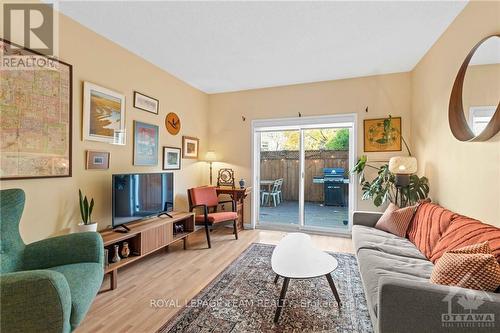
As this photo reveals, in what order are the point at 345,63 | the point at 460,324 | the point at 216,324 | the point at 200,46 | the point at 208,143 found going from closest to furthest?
the point at 460,324
the point at 216,324
the point at 200,46
the point at 345,63
the point at 208,143

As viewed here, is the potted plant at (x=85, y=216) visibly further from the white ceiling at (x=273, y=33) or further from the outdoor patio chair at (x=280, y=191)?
the outdoor patio chair at (x=280, y=191)

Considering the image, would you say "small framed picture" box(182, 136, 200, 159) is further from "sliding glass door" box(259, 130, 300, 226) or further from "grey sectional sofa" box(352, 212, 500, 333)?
"grey sectional sofa" box(352, 212, 500, 333)

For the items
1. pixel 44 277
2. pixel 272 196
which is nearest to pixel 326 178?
pixel 272 196

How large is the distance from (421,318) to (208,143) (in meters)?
4.19

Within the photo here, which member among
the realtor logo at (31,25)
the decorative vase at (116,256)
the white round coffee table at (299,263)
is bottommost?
the decorative vase at (116,256)

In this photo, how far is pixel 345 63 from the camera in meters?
3.28

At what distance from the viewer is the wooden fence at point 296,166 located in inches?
165

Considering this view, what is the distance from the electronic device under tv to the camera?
2520 millimetres

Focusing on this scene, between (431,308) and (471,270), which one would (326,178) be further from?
(431,308)

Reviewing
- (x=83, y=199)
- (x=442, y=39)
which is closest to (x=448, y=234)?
(x=442, y=39)

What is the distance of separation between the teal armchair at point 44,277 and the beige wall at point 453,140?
112 inches

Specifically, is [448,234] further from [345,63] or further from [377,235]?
[345,63]

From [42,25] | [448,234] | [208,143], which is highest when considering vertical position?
[42,25]

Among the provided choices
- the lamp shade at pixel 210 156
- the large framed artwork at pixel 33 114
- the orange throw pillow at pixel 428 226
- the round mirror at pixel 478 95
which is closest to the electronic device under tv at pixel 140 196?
→ the large framed artwork at pixel 33 114
